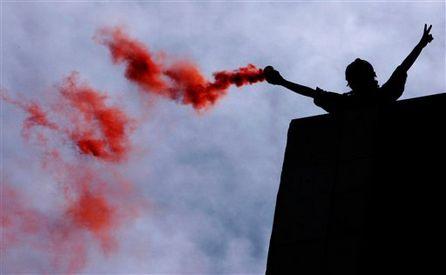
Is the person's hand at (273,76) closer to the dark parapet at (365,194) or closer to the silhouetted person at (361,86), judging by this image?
the silhouetted person at (361,86)

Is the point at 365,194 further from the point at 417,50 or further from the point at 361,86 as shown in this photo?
the point at 417,50

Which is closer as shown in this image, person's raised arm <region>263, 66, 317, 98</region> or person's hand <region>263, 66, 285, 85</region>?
person's raised arm <region>263, 66, 317, 98</region>

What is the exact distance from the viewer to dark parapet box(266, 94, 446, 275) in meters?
9.55

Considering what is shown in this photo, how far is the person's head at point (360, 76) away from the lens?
1231 centimetres

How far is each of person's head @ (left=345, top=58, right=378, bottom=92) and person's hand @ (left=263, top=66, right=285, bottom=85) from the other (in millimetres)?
1108

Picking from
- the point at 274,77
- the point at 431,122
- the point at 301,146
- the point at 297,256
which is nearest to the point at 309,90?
the point at 274,77

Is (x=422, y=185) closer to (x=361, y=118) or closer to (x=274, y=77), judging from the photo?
Result: (x=361, y=118)

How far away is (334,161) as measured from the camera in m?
11.0

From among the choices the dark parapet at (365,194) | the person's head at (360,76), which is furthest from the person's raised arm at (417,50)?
the dark parapet at (365,194)

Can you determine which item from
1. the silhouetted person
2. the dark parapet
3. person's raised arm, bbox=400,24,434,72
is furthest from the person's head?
the dark parapet

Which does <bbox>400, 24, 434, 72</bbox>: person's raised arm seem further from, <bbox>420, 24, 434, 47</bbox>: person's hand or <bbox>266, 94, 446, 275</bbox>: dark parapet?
<bbox>266, 94, 446, 275</bbox>: dark parapet

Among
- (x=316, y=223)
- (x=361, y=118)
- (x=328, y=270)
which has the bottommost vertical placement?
(x=328, y=270)

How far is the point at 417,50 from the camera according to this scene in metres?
12.1

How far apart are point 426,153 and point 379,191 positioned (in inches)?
33.0
